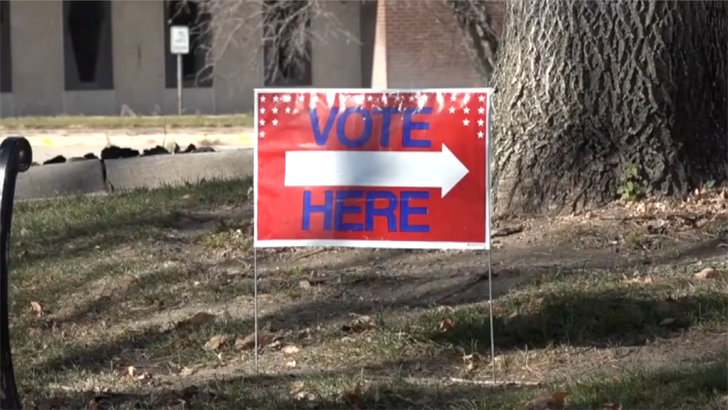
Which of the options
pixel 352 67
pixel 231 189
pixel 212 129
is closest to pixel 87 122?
pixel 212 129

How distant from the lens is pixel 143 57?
3030 cm

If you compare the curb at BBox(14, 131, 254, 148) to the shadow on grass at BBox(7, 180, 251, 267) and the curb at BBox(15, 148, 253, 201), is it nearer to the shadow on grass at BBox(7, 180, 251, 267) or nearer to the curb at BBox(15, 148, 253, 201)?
the curb at BBox(15, 148, 253, 201)

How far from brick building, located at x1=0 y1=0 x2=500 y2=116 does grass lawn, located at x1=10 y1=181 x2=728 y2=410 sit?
21038 mm

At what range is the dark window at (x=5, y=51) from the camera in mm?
28859

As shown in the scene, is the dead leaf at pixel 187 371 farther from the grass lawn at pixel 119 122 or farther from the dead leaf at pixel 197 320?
the grass lawn at pixel 119 122

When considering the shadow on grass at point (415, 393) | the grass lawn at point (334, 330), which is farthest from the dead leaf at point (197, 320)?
the shadow on grass at point (415, 393)

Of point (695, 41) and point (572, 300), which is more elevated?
point (695, 41)

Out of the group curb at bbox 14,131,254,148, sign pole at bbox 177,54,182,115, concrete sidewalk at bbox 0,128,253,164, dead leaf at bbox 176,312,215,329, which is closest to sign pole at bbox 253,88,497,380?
dead leaf at bbox 176,312,215,329

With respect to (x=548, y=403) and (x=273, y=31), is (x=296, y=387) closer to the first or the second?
(x=548, y=403)

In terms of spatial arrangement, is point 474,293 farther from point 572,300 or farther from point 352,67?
point 352,67

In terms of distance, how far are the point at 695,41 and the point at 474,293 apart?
7.73 feet

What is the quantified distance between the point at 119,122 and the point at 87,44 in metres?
4.61

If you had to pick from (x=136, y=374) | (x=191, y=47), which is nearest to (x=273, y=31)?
(x=191, y=47)

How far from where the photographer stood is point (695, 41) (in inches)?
322
